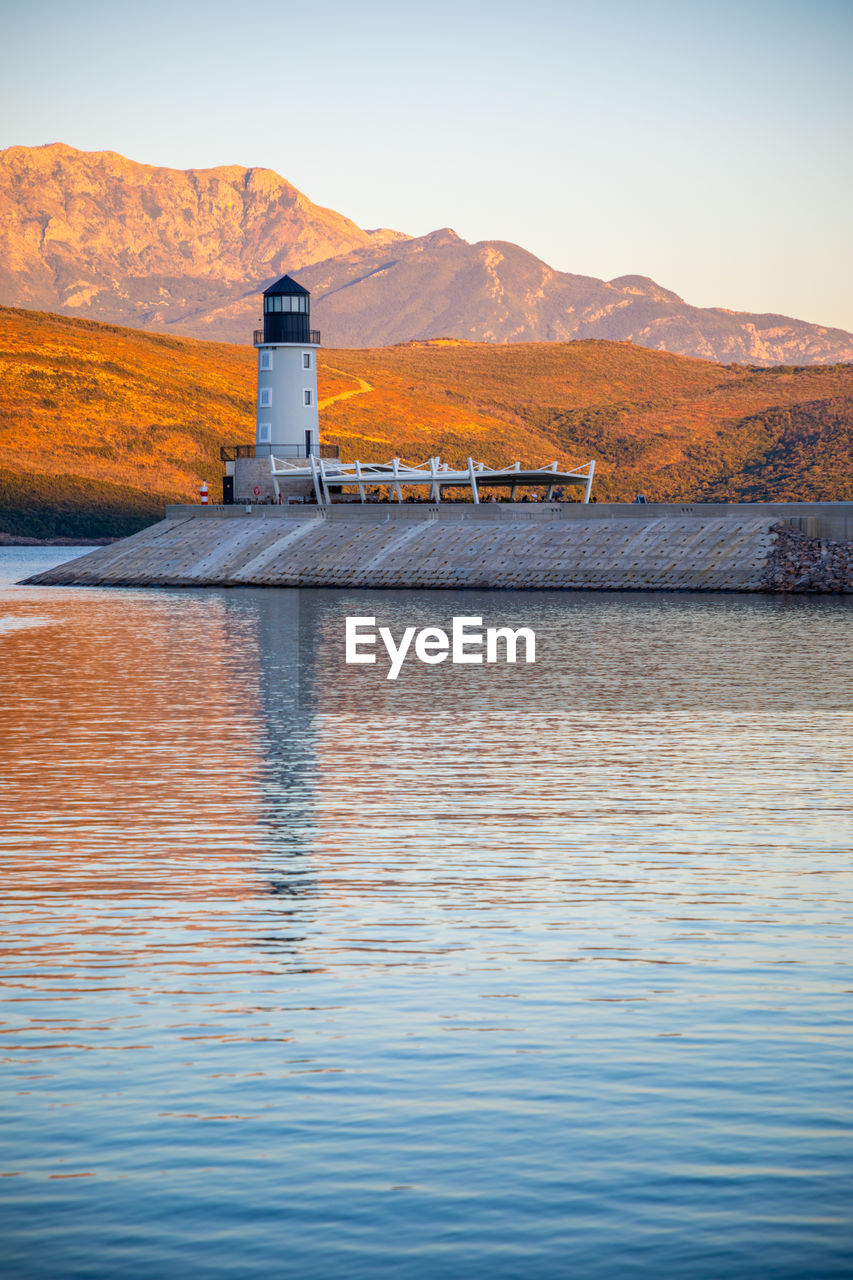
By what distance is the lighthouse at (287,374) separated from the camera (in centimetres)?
9325

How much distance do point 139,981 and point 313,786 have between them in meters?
9.23

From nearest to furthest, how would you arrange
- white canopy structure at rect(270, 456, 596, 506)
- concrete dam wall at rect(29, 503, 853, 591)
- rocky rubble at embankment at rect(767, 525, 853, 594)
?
1. rocky rubble at embankment at rect(767, 525, 853, 594)
2. concrete dam wall at rect(29, 503, 853, 591)
3. white canopy structure at rect(270, 456, 596, 506)

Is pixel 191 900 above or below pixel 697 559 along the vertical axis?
below

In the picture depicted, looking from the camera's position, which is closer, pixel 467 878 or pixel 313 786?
pixel 467 878

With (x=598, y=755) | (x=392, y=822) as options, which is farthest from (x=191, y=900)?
(x=598, y=755)

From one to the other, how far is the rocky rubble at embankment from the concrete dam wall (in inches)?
2.4

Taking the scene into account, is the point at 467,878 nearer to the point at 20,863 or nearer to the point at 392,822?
the point at 392,822

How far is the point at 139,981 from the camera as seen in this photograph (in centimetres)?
1189

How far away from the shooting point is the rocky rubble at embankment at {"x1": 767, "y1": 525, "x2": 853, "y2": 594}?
67625mm
